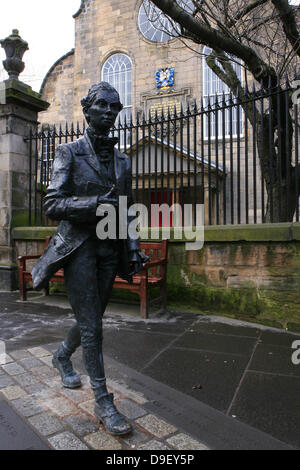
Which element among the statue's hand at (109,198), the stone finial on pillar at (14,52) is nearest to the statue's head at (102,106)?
the statue's hand at (109,198)

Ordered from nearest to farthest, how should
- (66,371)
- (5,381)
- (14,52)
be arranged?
(66,371), (5,381), (14,52)

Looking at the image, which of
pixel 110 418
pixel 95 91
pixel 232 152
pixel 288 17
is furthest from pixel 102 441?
pixel 232 152

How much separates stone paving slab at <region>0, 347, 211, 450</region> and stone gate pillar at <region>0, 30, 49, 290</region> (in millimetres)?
4452

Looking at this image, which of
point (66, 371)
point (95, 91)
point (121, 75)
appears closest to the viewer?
point (95, 91)

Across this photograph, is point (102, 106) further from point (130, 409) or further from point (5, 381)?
point (5, 381)

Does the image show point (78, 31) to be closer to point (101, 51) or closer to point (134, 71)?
point (101, 51)

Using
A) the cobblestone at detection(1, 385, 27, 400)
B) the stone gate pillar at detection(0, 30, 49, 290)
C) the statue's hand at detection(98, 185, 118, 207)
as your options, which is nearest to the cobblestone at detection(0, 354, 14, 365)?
the cobblestone at detection(1, 385, 27, 400)

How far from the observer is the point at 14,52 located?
752 centimetres

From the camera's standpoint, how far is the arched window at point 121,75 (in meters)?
17.9

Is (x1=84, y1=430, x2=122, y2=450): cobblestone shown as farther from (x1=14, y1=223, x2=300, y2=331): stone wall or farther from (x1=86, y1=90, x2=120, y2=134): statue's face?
(x1=14, y1=223, x2=300, y2=331): stone wall

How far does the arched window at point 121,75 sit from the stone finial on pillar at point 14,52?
10.5 m

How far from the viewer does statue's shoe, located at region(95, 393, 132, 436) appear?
85.5 inches

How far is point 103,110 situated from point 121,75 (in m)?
17.5

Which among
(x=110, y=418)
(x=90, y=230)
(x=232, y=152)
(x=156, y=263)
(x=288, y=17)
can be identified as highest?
(x=288, y=17)
